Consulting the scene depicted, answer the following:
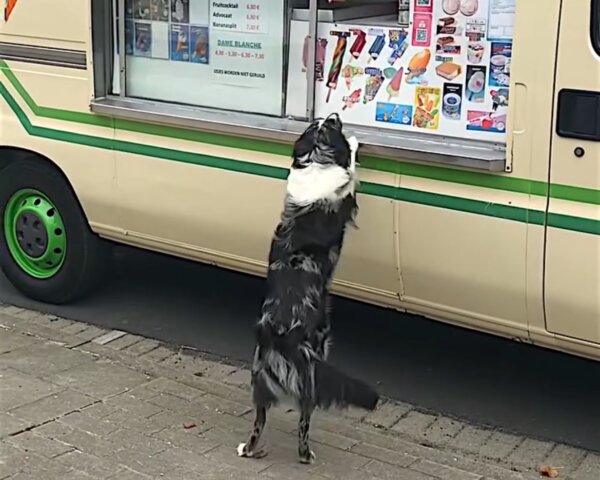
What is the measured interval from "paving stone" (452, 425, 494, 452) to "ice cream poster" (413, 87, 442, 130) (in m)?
1.36

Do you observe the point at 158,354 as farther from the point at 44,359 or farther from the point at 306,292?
the point at 306,292

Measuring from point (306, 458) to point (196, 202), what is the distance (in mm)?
1575

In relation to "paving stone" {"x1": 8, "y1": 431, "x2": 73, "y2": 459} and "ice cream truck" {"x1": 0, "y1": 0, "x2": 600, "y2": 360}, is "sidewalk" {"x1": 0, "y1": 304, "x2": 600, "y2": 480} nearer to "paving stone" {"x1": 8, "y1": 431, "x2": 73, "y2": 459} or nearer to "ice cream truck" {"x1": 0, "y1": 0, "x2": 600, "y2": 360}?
"paving stone" {"x1": 8, "y1": 431, "x2": 73, "y2": 459}

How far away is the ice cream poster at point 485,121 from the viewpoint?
14.5 ft

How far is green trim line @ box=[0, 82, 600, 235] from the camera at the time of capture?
13.7 feet

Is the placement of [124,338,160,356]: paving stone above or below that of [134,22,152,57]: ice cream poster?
below

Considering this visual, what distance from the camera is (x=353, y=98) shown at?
4.86m

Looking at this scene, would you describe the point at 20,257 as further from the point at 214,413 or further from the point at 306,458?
the point at 306,458

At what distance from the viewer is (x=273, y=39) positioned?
16.6 ft

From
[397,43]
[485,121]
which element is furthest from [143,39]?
[485,121]

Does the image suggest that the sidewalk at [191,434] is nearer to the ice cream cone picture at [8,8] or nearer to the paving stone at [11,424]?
the paving stone at [11,424]

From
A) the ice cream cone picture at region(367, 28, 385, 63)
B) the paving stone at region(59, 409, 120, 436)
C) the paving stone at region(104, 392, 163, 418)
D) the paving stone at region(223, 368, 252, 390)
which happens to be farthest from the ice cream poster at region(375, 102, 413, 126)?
the paving stone at region(59, 409, 120, 436)

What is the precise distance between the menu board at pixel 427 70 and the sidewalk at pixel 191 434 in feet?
4.38

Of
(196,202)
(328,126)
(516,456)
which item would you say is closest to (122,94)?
(196,202)
